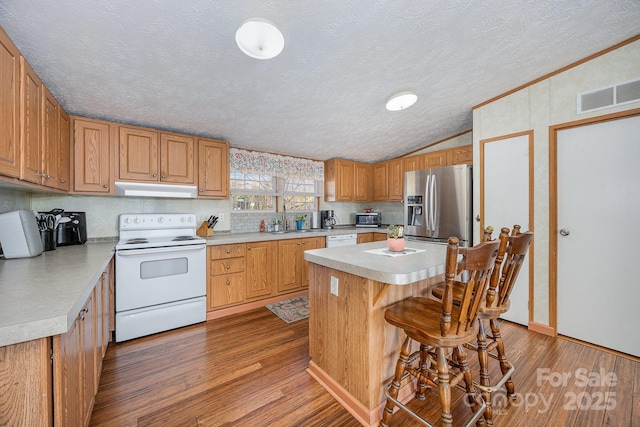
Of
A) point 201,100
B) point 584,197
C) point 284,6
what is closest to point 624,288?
point 584,197

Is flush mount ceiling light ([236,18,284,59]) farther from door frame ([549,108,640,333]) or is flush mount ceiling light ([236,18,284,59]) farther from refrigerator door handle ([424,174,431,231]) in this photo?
door frame ([549,108,640,333])

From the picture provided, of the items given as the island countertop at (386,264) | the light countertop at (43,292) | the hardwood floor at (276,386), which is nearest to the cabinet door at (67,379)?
the light countertop at (43,292)

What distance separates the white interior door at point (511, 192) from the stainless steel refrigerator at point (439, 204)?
223mm

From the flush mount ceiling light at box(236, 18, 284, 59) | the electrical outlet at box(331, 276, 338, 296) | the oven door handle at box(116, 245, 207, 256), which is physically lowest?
the electrical outlet at box(331, 276, 338, 296)

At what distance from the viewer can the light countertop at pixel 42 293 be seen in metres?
0.78

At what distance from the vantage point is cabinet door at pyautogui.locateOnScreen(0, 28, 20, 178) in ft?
4.03

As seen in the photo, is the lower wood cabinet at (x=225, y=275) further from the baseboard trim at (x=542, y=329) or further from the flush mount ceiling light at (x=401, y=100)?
the baseboard trim at (x=542, y=329)

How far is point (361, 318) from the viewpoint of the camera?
150cm

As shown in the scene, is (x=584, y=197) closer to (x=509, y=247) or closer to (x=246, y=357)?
(x=509, y=247)

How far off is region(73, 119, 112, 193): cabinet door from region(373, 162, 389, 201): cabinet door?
401 cm

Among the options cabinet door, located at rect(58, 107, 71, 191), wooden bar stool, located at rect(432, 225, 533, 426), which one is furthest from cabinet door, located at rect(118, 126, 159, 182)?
wooden bar stool, located at rect(432, 225, 533, 426)

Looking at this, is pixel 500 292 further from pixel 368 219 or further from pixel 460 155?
pixel 368 219

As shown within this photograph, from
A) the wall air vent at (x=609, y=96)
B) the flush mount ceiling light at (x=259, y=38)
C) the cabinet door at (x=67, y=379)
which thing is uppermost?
the flush mount ceiling light at (x=259, y=38)

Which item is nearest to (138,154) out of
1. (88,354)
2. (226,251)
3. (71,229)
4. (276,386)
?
(71,229)
